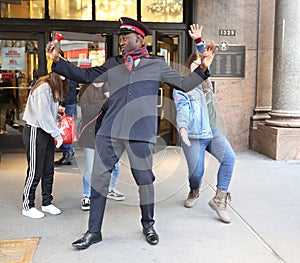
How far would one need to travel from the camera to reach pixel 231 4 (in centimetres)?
785

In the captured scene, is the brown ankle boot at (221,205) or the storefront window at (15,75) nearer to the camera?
the brown ankle boot at (221,205)

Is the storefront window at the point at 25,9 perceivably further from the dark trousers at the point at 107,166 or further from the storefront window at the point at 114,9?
the dark trousers at the point at 107,166

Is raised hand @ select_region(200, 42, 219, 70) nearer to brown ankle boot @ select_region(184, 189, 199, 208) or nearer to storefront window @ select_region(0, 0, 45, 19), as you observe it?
brown ankle boot @ select_region(184, 189, 199, 208)

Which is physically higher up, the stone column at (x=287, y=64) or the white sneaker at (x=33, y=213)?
the stone column at (x=287, y=64)

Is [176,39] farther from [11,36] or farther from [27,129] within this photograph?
[27,129]

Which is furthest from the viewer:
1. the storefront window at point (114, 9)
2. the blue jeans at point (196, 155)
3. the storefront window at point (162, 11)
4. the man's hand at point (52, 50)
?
the storefront window at point (162, 11)

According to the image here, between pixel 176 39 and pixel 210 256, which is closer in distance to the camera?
pixel 210 256

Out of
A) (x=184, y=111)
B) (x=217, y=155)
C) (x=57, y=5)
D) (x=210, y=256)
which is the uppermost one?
(x=57, y=5)

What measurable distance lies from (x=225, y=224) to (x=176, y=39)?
486 cm

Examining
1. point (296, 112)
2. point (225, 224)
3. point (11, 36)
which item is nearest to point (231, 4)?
point (296, 112)

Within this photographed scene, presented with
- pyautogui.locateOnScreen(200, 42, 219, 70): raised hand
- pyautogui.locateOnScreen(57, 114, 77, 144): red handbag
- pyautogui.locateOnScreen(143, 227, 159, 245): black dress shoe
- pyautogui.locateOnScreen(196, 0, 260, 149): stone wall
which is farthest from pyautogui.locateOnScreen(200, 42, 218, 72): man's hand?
pyautogui.locateOnScreen(196, 0, 260, 149): stone wall

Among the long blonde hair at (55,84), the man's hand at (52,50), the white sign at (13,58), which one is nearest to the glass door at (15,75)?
the white sign at (13,58)

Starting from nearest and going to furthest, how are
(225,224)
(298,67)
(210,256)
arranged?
(210,256)
(225,224)
(298,67)

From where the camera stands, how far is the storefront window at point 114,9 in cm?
784
